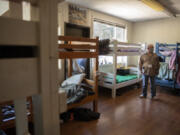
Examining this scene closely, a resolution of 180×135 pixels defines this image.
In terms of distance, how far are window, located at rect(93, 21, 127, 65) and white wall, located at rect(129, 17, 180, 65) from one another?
70 centimetres

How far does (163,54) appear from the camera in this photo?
13.5ft

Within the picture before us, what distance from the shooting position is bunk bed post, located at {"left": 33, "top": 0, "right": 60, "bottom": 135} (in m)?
0.68

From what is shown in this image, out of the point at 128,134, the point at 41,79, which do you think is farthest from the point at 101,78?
the point at 41,79

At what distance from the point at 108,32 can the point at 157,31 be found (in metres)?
2.03

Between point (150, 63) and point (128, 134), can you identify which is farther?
point (150, 63)

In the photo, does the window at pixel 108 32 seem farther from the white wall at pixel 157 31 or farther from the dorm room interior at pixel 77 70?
the white wall at pixel 157 31

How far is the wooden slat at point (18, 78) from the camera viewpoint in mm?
609

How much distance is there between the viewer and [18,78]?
0.64 m

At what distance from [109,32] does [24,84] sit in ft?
15.4

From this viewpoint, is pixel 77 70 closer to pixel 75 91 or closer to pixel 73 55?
pixel 75 91

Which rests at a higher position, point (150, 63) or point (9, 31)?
point (9, 31)

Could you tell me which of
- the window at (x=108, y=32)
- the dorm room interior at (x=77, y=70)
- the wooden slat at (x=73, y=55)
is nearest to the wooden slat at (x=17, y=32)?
the dorm room interior at (x=77, y=70)

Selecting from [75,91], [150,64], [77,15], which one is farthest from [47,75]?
[77,15]

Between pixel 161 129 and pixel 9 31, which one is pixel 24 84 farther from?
pixel 161 129
